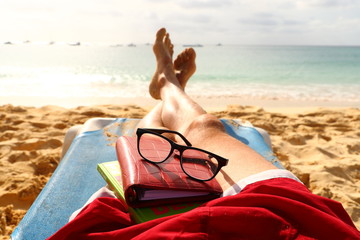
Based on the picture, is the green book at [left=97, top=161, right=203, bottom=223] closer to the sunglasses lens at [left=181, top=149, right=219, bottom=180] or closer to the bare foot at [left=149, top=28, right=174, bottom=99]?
the sunglasses lens at [left=181, top=149, right=219, bottom=180]

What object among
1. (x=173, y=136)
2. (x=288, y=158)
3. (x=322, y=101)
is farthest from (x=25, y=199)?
(x=322, y=101)

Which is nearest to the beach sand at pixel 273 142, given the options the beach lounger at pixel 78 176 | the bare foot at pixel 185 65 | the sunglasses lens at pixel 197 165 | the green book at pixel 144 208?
the beach lounger at pixel 78 176

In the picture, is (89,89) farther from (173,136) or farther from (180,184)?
(180,184)

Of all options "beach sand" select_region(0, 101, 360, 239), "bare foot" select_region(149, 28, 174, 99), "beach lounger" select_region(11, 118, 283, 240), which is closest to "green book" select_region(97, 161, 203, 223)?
"beach lounger" select_region(11, 118, 283, 240)

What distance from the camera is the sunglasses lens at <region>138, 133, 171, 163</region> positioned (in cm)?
88

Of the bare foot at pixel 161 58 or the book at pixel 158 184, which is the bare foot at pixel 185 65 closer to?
the bare foot at pixel 161 58

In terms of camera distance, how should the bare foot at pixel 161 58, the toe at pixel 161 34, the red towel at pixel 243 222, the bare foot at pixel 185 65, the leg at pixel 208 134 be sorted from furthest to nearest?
the toe at pixel 161 34
the bare foot at pixel 185 65
the bare foot at pixel 161 58
the leg at pixel 208 134
the red towel at pixel 243 222

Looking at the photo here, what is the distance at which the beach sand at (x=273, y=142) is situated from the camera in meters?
1.66

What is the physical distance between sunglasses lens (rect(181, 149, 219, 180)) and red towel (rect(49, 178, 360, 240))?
19cm

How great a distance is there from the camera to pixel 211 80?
24.4 ft

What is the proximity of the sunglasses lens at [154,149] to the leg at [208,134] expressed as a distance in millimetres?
212

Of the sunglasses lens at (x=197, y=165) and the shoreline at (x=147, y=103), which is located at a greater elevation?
the sunglasses lens at (x=197, y=165)

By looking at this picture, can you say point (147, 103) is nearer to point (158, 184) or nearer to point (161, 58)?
point (161, 58)

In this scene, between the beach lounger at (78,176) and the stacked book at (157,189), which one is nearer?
the stacked book at (157,189)
